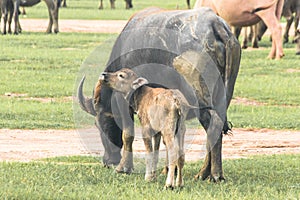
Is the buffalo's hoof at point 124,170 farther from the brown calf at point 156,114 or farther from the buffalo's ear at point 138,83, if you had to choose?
the buffalo's ear at point 138,83

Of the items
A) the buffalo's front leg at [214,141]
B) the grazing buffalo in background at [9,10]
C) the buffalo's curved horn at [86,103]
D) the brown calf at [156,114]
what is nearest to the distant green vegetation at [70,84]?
the buffalo's curved horn at [86,103]

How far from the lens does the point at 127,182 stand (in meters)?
9.65

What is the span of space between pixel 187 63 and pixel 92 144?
2.00 meters

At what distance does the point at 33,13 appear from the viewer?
4234 cm

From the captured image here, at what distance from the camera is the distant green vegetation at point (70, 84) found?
14.4m

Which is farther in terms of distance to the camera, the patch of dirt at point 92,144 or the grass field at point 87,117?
the patch of dirt at point 92,144

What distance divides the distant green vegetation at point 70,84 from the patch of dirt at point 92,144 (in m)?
0.33

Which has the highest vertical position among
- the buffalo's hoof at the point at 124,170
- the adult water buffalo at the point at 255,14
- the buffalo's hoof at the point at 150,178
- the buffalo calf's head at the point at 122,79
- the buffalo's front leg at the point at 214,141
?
the buffalo calf's head at the point at 122,79

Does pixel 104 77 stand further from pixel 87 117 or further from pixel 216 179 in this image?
pixel 87 117

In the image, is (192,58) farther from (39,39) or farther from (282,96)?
(39,39)

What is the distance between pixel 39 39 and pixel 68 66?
6977 millimetres

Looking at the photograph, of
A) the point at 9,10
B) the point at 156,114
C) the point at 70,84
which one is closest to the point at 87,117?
the point at 156,114

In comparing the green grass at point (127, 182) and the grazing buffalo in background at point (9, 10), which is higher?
the green grass at point (127, 182)

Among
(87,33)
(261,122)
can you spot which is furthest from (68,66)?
(87,33)
